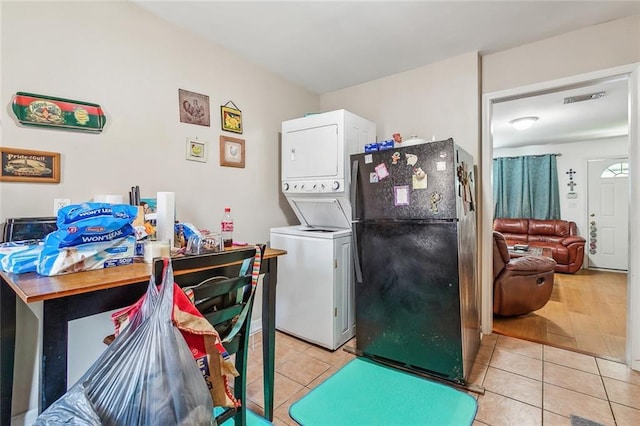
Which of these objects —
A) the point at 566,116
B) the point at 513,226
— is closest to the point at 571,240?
the point at 513,226

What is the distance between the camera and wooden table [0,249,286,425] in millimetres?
886

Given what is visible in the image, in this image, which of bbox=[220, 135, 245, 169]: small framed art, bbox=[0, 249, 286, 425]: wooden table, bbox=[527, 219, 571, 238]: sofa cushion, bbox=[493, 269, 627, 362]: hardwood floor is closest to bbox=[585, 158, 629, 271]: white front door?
bbox=[527, 219, 571, 238]: sofa cushion

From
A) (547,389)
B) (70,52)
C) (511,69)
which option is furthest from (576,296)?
(70,52)

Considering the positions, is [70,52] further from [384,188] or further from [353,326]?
[353,326]

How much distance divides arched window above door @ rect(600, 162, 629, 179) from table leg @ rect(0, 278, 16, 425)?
775 cm

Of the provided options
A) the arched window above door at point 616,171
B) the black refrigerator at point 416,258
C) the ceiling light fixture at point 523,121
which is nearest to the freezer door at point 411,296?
the black refrigerator at point 416,258

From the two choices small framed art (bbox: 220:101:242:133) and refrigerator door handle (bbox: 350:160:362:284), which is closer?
refrigerator door handle (bbox: 350:160:362:284)

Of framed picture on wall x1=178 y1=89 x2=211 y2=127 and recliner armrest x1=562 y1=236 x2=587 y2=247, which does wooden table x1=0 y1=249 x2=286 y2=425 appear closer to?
framed picture on wall x1=178 y1=89 x2=211 y2=127

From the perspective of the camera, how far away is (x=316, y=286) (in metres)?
2.42

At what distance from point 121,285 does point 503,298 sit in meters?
3.06

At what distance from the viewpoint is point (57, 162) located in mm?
1612

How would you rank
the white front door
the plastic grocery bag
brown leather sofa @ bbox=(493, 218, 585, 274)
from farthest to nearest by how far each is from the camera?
1. the white front door
2. brown leather sofa @ bbox=(493, 218, 585, 274)
3. the plastic grocery bag

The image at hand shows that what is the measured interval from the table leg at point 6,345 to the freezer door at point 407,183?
1.90 m

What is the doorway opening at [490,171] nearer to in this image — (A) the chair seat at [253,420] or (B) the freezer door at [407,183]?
(B) the freezer door at [407,183]
